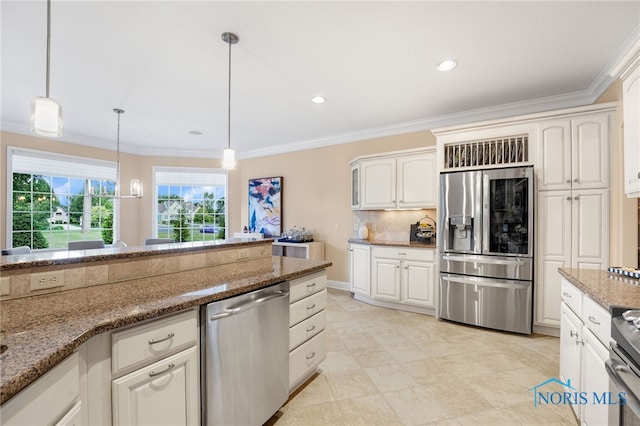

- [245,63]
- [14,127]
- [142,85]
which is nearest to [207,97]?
[142,85]

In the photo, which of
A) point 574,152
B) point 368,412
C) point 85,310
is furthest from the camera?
point 574,152

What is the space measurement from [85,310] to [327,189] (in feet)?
13.8

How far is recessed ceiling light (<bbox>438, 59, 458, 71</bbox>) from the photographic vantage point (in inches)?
104

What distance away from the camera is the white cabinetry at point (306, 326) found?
79.1 inches

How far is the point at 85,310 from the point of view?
127cm

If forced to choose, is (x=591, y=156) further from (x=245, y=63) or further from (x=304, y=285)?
(x=245, y=63)

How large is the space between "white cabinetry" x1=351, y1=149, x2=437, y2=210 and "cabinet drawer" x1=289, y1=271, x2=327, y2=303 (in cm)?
218

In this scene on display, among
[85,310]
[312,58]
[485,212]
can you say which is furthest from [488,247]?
[85,310]

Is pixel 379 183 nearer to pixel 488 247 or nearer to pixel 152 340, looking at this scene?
pixel 488 247

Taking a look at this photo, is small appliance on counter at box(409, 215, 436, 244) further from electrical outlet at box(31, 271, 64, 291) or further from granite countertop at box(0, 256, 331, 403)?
electrical outlet at box(31, 271, 64, 291)

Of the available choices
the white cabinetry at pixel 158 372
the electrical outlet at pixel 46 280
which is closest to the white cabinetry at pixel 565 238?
the white cabinetry at pixel 158 372

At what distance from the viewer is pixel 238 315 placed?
1.56 metres

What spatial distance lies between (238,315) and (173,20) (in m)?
2.08

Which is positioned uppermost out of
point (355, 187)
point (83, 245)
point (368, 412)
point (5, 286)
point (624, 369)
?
point (355, 187)
